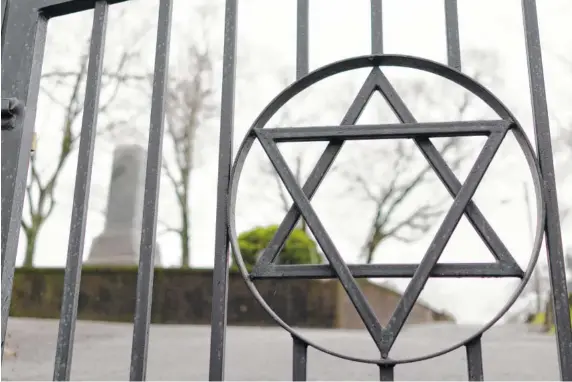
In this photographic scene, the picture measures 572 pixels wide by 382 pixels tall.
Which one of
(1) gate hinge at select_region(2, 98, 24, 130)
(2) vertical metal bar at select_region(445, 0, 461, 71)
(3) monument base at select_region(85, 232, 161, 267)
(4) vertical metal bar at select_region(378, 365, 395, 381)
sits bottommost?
(4) vertical metal bar at select_region(378, 365, 395, 381)

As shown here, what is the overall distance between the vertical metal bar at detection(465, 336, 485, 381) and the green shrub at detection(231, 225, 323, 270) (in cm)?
774

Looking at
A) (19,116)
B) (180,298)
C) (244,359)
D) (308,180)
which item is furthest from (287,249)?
(308,180)

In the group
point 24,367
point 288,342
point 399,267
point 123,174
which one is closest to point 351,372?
point 288,342

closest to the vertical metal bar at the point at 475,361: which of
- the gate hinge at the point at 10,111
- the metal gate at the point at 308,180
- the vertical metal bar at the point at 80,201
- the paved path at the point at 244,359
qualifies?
the metal gate at the point at 308,180

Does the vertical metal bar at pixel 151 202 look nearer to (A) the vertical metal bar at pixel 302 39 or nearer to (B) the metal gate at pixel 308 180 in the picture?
(B) the metal gate at pixel 308 180

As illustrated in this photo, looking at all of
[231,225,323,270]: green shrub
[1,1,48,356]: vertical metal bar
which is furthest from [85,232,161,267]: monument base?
[1,1,48,356]: vertical metal bar

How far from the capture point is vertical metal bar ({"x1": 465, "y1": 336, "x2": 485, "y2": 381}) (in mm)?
1105

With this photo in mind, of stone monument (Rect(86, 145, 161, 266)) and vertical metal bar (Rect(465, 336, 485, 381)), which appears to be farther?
stone monument (Rect(86, 145, 161, 266))

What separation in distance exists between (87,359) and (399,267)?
4325 mm

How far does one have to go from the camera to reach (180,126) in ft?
41.1

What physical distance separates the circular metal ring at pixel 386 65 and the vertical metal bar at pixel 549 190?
2cm

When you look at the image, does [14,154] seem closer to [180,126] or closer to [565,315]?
[565,315]

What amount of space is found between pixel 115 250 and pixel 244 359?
584 cm

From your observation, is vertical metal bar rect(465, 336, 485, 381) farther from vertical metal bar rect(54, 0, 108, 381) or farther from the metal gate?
vertical metal bar rect(54, 0, 108, 381)
